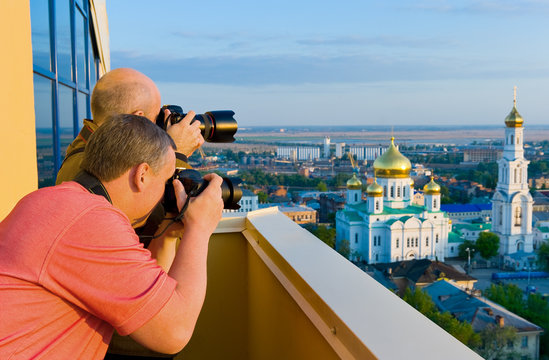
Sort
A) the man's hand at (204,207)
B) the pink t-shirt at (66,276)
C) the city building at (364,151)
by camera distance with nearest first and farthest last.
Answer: the pink t-shirt at (66,276), the man's hand at (204,207), the city building at (364,151)

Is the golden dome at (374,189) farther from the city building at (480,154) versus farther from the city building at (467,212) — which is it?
the city building at (480,154)

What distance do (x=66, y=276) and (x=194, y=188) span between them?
221mm

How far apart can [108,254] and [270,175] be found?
42.2 metres

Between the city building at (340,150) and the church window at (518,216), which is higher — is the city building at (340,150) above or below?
above

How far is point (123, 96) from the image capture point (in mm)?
1005

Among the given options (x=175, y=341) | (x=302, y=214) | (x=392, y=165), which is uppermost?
(x=175, y=341)

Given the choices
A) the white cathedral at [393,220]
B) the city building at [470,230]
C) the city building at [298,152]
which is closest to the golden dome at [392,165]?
the white cathedral at [393,220]

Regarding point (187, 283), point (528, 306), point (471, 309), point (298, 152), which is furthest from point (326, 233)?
point (298, 152)

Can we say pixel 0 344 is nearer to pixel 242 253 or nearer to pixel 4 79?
pixel 4 79

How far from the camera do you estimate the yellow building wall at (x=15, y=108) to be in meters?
1.01

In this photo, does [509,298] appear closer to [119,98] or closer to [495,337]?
[495,337]

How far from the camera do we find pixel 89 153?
24.9 inches

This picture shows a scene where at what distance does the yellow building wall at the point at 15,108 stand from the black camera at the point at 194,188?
0.42 metres

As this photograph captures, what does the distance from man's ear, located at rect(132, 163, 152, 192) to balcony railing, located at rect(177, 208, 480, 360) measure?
31 cm
